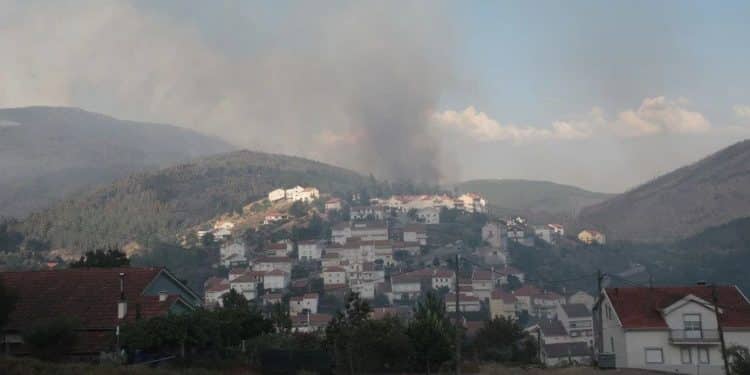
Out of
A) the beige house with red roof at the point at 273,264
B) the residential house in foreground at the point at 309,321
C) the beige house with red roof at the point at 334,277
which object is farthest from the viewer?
the beige house with red roof at the point at 273,264

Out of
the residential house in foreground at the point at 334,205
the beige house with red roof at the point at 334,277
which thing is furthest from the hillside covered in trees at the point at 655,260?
the residential house in foreground at the point at 334,205

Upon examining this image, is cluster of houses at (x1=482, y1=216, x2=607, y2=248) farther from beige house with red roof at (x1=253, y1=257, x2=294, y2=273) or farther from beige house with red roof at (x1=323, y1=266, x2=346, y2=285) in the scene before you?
beige house with red roof at (x1=253, y1=257, x2=294, y2=273)

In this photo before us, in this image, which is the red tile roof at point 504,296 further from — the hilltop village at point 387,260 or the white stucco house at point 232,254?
the white stucco house at point 232,254

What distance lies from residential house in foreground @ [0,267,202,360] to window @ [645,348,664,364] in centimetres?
1831

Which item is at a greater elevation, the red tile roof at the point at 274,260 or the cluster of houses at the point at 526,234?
the cluster of houses at the point at 526,234

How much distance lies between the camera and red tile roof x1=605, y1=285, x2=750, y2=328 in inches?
1250

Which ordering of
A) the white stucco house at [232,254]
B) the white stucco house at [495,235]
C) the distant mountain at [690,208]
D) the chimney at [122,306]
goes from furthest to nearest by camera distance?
the distant mountain at [690,208], the white stucco house at [495,235], the white stucco house at [232,254], the chimney at [122,306]

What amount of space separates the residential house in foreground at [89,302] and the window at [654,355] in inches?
721

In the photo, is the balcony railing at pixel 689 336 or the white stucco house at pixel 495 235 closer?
the balcony railing at pixel 689 336

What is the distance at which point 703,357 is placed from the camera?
3170cm

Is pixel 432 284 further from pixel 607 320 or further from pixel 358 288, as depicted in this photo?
pixel 607 320

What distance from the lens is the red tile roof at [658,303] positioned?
3175cm

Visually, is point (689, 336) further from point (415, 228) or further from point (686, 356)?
point (415, 228)

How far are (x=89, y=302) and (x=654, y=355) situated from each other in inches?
858
